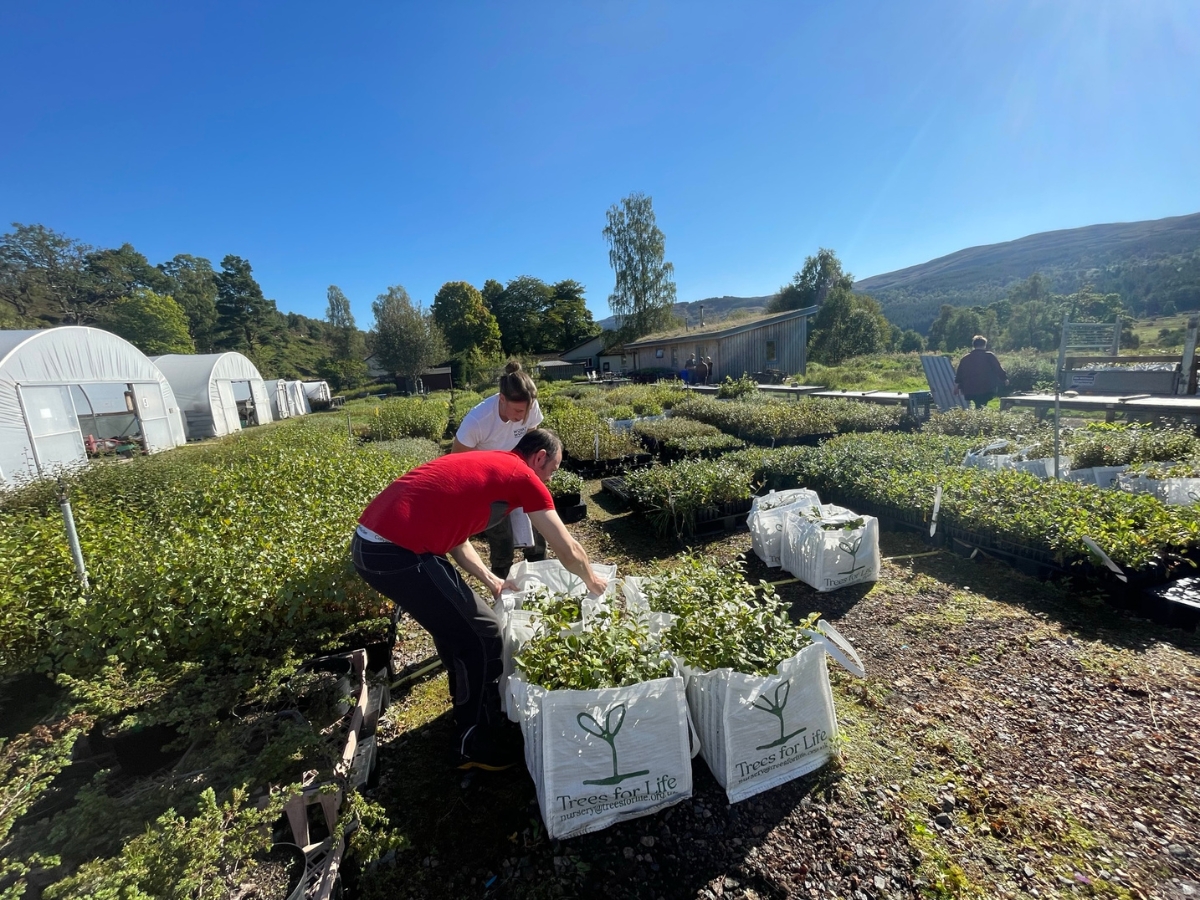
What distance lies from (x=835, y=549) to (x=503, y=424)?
2.70 metres

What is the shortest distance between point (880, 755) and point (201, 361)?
78.7 ft

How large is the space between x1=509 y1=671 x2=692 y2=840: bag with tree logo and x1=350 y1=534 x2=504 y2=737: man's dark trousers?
329 mm

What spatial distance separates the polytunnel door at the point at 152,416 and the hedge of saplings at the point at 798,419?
53.5 ft

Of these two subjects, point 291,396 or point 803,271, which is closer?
point 291,396

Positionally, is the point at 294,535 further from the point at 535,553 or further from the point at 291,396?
the point at 291,396

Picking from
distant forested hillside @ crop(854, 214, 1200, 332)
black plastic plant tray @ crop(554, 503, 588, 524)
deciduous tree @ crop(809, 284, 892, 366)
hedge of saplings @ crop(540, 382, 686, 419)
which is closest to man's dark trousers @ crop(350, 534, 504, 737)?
black plastic plant tray @ crop(554, 503, 588, 524)

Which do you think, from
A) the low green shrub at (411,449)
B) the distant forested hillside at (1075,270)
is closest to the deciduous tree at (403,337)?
the low green shrub at (411,449)

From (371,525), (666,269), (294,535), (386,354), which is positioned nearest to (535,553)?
(294,535)

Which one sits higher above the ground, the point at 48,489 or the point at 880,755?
the point at 48,489

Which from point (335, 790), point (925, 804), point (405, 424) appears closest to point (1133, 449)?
point (925, 804)

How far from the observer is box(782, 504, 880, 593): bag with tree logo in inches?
143

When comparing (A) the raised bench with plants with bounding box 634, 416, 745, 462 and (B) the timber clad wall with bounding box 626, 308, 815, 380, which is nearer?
(A) the raised bench with plants with bounding box 634, 416, 745, 462

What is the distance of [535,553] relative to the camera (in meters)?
4.48

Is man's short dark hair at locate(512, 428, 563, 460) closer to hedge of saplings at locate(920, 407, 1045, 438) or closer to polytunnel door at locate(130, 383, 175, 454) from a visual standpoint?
hedge of saplings at locate(920, 407, 1045, 438)
